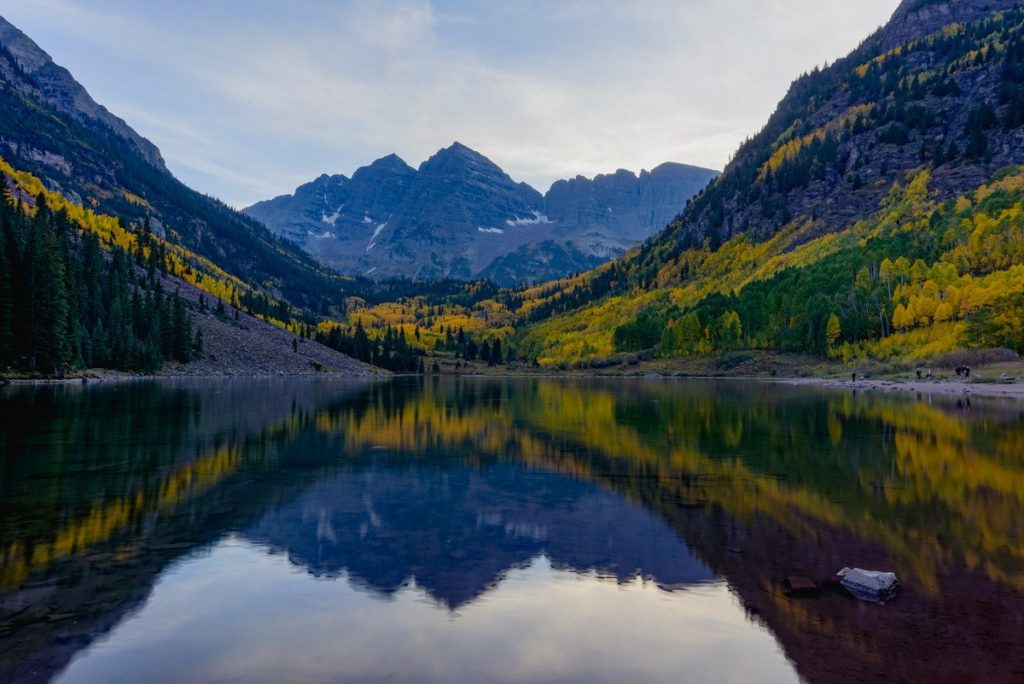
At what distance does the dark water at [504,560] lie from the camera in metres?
11.3

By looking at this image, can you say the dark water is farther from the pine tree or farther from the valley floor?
the pine tree

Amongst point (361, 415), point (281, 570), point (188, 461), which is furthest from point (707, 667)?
point (361, 415)

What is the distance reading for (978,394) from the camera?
70.2m

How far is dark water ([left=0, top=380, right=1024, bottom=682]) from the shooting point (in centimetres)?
1127

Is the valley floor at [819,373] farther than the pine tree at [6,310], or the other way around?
the pine tree at [6,310]

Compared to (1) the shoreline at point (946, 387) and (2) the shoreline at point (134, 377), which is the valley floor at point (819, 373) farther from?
(2) the shoreline at point (134, 377)

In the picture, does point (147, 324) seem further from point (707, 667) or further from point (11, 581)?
point (707, 667)

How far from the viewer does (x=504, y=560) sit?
1744 cm

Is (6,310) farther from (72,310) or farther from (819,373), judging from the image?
(819,373)

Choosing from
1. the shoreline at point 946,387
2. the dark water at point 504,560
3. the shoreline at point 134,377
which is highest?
the shoreline at point 134,377

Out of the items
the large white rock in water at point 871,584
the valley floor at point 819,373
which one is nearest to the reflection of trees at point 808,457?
the large white rock in water at point 871,584

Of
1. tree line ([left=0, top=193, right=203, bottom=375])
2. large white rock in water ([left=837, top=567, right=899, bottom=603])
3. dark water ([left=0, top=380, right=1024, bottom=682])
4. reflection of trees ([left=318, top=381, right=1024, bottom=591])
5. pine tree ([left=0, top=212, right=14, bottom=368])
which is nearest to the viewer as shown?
dark water ([left=0, top=380, right=1024, bottom=682])

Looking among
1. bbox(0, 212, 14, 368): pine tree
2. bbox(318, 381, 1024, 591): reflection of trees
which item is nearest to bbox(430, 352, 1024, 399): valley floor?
bbox(318, 381, 1024, 591): reflection of trees

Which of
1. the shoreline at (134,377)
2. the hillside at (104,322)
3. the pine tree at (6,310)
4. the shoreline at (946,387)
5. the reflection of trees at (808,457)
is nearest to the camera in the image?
the reflection of trees at (808,457)
